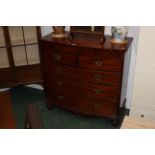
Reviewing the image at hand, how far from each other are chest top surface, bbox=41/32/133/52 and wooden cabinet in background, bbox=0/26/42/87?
38 centimetres

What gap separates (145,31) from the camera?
2.36 metres

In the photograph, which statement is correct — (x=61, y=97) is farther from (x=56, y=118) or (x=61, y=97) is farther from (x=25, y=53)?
(x=25, y=53)

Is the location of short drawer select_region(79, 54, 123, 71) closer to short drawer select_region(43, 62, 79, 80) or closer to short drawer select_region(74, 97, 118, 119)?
short drawer select_region(43, 62, 79, 80)

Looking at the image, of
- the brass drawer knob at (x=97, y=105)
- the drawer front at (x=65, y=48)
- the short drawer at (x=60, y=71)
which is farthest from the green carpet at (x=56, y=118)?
the drawer front at (x=65, y=48)

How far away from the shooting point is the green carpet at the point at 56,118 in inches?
118

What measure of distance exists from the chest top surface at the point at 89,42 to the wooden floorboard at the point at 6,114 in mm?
1013

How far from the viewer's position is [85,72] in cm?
274

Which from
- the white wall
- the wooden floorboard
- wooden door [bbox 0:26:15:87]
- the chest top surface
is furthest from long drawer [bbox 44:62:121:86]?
the wooden floorboard

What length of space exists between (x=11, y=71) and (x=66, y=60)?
→ 0.93 m

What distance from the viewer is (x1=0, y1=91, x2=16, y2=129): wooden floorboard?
164cm

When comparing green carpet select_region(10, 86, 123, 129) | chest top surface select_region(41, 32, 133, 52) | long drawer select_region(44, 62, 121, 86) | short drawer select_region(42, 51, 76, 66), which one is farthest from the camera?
green carpet select_region(10, 86, 123, 129)

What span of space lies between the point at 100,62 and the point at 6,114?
48.9 inches

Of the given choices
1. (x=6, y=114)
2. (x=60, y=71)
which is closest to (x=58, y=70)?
(x=60, y=71)
